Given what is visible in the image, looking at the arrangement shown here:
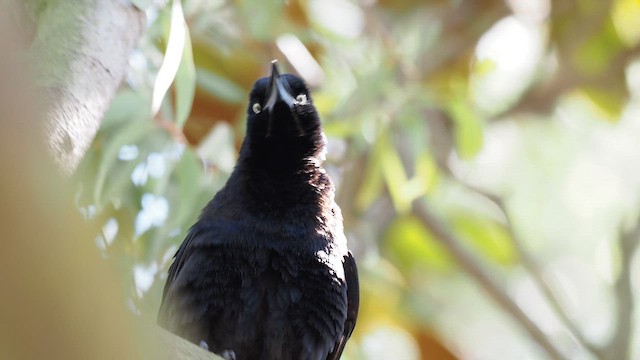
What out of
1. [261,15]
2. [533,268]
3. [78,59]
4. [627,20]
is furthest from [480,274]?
[78,59]

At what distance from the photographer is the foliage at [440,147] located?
3.66 meters

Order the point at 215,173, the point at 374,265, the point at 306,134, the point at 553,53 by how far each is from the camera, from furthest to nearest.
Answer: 1. the point at 553,53
2. the point at 374,265
3. the point at 215,173
4. the point at 306,134

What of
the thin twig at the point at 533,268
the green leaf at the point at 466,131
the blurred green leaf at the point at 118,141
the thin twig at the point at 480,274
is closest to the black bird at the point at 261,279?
the blurred green leaf at the point at 118,141

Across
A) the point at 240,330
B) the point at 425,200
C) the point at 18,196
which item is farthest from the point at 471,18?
the point at 18,196

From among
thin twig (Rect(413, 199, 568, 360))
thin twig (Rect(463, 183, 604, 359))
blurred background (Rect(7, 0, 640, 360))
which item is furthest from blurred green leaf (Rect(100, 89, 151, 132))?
thin twig (Rect(463, 183, 604, 359))

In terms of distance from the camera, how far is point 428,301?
4957mm

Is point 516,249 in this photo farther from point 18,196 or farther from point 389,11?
point 18,196

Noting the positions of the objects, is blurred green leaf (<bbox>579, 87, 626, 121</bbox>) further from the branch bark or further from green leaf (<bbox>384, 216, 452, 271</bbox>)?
the branch bark

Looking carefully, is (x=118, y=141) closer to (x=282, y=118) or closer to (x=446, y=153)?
(x=282, y=118)

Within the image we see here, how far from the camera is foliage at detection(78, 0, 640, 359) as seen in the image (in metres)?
3.66

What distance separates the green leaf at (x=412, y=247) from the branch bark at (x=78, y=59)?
2618 mm

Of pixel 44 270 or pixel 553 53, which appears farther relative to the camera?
pixel 553 53

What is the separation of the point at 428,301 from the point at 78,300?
4126mm

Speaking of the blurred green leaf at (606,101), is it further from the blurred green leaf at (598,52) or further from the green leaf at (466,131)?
the green leaf at (466,131)
